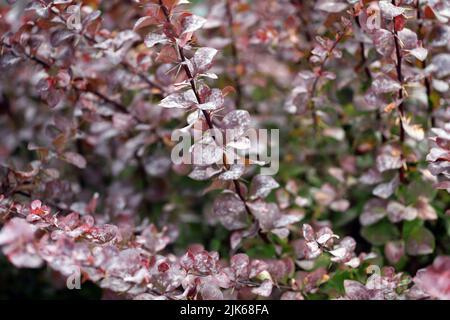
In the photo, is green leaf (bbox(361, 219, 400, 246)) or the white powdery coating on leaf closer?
the white powdery coating on leaf

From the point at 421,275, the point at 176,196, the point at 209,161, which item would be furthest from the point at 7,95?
the point at 421,275

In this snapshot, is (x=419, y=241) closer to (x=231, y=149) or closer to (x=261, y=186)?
(x=261, y=186)

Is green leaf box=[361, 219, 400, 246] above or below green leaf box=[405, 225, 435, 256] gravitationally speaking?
below

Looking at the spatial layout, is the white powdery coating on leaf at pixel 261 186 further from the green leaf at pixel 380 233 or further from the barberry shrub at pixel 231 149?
the green leaf at pixel 380 233

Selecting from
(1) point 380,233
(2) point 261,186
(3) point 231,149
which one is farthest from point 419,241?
(3) point 231,149

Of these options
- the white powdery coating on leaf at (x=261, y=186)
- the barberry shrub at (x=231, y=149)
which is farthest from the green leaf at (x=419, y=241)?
the white powdery coating on leaf at (x=261, y=186)

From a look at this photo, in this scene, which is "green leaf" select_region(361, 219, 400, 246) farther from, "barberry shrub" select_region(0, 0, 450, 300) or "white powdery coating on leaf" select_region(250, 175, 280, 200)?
"white powdery coating on leaf" select_region(250, 175, 280, 200)

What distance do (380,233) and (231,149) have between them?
51 centimetres

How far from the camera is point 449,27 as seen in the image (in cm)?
130

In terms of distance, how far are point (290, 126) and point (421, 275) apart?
832 mm

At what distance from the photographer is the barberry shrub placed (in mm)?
1049

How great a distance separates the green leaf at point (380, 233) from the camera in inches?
54.4

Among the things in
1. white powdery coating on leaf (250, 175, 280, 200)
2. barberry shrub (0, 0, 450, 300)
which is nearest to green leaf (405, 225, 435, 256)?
barberry shrub (0, 0, 450, 300)

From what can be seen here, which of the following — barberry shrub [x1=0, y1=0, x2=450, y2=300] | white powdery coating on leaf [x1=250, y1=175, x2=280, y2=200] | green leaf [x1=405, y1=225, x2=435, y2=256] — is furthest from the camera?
green leaf [x1=405, y1=225, x2=435, y2=256]
